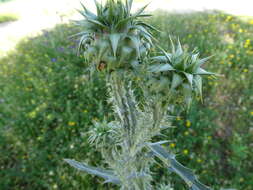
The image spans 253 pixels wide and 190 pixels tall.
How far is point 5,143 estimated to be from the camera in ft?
12.3

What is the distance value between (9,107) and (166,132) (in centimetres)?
301

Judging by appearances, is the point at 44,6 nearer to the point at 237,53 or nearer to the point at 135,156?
the point at 237,53

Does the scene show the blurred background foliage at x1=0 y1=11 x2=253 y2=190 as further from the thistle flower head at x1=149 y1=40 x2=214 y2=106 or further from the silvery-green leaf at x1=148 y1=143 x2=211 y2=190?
the thistle flower head at x1=149 y1=40 x2=214 y2=106

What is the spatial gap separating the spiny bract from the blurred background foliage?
1678mm

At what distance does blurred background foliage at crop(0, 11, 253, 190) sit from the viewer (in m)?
3.29

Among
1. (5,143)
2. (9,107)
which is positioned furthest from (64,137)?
(9,107)

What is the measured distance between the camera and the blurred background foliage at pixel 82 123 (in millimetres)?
3289

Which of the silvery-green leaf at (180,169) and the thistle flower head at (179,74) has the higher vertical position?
the thistle flower head at (179,74)

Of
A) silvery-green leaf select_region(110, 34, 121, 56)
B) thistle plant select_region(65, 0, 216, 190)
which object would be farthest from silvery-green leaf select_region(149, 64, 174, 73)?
silvery-green leaf select_region(110, 34, 121, 56)

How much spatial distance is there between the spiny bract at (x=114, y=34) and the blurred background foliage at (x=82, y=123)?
1678mm

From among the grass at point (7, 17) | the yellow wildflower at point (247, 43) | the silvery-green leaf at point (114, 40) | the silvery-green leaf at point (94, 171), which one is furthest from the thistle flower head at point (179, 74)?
the grass at point (7, 17)

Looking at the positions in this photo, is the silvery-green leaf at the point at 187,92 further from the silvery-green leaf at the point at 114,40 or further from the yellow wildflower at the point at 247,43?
the yellow wildflower at the point at 247,43

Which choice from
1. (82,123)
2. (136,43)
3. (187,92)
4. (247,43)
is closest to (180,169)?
(187,92)

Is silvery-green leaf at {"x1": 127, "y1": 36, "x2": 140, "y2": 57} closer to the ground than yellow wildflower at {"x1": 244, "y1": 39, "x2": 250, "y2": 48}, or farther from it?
farther from it
